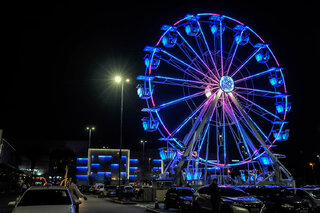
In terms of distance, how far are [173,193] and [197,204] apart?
14.5 feet

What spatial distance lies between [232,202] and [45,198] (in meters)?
6.87

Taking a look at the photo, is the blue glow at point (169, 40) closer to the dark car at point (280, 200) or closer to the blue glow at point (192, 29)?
the blue glow at point (192, 29)

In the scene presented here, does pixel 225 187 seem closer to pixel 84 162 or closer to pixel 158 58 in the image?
pixel 158 58

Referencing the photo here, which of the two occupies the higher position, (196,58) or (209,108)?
(196,58)

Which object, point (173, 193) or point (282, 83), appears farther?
point (282, 83)

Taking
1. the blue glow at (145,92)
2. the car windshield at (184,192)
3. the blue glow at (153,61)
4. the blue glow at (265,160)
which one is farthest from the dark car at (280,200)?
the blue glow at (265,160)

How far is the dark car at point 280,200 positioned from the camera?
12.2 m

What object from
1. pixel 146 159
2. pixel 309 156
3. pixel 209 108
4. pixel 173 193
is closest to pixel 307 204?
pixel 173 193

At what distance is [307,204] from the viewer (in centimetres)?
1228

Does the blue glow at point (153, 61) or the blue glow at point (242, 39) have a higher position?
the blue glow at point (242, 39)

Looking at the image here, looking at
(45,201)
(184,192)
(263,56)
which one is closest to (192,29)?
(263,56)

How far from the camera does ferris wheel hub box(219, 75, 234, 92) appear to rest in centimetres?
2578

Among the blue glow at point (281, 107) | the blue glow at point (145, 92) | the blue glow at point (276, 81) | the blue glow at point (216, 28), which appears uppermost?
the blue glow at point (216, 28)

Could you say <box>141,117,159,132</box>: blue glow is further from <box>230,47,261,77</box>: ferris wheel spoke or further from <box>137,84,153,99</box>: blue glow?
<box>230,47,261,77</box>: ferris wheel spoke
